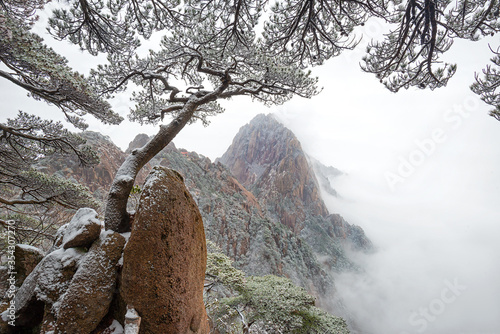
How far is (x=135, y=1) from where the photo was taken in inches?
170

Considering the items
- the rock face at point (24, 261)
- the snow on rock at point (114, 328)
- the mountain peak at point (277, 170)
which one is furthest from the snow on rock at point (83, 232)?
the mountain peak at point (277, 170)

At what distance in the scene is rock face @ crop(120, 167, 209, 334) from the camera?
2.78m

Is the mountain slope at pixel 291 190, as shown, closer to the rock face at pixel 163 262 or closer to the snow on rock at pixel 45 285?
the rock face at pixel 163 262

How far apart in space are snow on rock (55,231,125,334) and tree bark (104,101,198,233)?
54 cm

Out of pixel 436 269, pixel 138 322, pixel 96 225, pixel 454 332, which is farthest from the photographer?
pixel 436 269

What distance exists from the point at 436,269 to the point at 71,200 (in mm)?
162132

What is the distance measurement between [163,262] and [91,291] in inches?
38.6

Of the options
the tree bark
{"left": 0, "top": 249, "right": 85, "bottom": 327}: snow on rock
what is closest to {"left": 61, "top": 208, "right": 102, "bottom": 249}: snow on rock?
{"left": 0, "top": 249, "right": 85, "bottom": 327}: snow on rock

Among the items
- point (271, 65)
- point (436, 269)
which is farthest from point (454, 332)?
point (271, 65)

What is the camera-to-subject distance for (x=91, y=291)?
278 centimetres

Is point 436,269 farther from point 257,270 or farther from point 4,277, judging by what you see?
point 4,277

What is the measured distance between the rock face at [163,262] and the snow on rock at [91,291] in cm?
32

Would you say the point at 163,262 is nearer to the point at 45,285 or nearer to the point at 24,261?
the point at 45,285

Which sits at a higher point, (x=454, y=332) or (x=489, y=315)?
(x=489, y=315)
